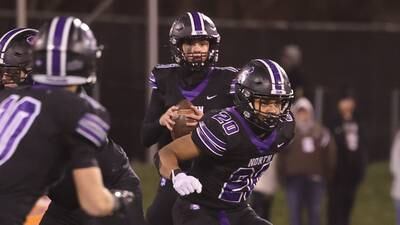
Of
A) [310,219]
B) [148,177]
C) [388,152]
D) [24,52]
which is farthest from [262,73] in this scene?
[388,152]

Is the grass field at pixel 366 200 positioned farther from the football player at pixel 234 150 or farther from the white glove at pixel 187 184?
the white glove at pixel 187 184

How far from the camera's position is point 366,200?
46.9 ft

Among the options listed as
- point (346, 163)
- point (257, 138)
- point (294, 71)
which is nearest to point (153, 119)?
point (257, 138)

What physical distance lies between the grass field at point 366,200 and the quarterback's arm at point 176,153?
5.98m

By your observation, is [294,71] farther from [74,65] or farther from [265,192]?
[74,65]

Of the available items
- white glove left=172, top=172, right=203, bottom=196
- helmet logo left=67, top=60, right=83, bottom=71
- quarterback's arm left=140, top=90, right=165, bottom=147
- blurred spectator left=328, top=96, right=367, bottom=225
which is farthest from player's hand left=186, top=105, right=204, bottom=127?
blurred spectator left=328, top=96, right=367, bottom=225

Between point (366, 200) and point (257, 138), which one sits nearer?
point (257, 138)

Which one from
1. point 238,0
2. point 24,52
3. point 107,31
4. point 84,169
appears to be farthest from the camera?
point 238,0

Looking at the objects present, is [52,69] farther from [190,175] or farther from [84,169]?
[190,175]

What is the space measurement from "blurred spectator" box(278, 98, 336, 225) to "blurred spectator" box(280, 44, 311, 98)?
7.20 ft

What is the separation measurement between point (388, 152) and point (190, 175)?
11.7 metres

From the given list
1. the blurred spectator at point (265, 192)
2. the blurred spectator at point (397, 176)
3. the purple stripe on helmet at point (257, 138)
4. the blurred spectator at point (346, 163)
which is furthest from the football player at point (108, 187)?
the blurred spectator at point (346, 163)

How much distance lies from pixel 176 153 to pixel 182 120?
373mm

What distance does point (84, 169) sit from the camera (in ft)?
16.1
